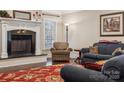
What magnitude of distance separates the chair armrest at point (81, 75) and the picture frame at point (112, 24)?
3899 millimetres

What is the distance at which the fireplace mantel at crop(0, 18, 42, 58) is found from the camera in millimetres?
4346

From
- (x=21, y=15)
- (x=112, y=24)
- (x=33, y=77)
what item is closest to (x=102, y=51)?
(x=112, y=24)

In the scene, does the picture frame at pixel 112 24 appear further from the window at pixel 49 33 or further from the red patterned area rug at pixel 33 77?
the red patterned area rug at pixel 33 77

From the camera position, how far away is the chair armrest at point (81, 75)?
86 centimetres

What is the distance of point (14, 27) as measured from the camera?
4.61 meters

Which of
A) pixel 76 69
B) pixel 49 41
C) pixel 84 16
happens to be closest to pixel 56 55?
pixel 49 41

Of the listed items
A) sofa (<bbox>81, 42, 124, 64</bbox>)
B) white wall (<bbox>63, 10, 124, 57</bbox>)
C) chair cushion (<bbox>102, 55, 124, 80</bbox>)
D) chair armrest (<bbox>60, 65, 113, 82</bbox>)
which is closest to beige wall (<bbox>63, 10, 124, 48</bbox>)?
white wall (<bbox>63, 10, 124, 57</bbox>)

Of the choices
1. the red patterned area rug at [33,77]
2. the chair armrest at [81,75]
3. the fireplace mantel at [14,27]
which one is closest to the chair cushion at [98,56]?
the red patterned area rug at [33,77]

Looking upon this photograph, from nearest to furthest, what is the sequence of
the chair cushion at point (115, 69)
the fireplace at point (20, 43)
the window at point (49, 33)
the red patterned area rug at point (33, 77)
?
the chair cushion at point (115, 69) < the red patterned area rug at point (33, 77) < the fireplace at point (20, 43) < the window at point (49, 33)

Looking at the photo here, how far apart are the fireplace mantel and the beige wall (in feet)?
3.83
